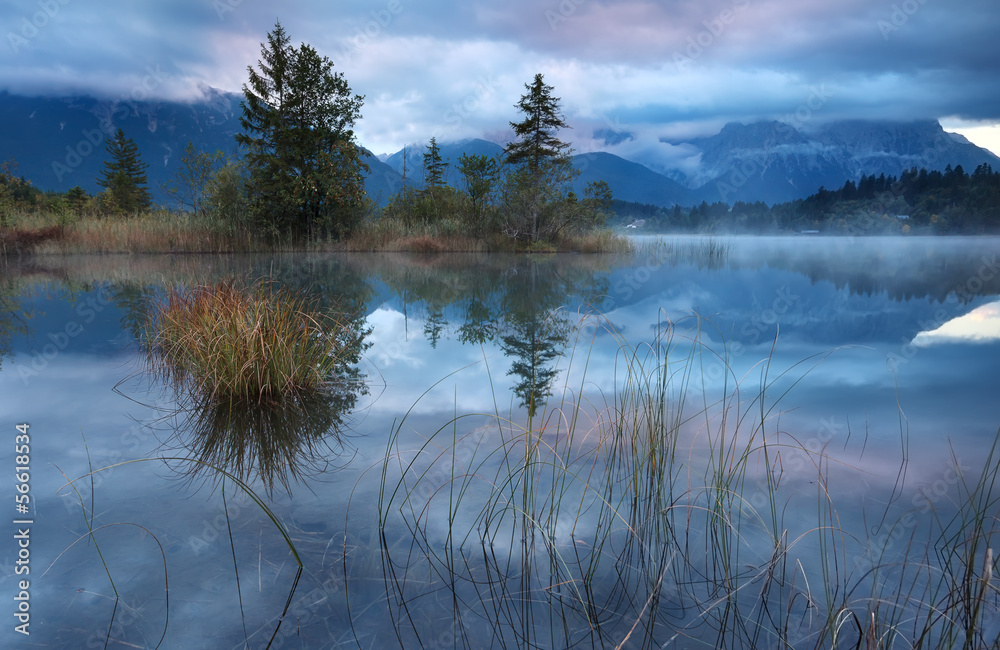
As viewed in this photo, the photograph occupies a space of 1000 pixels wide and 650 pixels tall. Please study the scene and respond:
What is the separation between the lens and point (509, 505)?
2.41 metres

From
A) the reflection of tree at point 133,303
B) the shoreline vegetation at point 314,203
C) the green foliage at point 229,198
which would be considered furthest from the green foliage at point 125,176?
the reflection of tree at point 133,303

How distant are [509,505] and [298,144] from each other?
2245 centimetres

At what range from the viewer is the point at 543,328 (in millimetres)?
6699

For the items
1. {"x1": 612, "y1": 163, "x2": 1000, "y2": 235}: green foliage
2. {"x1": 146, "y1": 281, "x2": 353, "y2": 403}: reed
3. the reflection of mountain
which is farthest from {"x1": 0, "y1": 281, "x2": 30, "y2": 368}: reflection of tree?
{"x1": 612, "y1": 163, "x2": 1000, "y2": 235}: green foliage

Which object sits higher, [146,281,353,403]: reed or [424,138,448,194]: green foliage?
[424,138,448,194]: green foliage

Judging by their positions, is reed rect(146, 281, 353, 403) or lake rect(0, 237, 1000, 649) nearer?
lake rect(0, 237, 1000, 649)

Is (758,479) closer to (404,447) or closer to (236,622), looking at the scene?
(404,447)

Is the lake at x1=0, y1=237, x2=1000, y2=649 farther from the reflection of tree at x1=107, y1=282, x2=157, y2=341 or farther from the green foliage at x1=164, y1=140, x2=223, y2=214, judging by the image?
the green foliage at x1=164, y1=140, x2=223, y2=214

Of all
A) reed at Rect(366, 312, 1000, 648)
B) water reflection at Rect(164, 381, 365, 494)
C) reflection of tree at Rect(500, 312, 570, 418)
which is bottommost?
reed at Rect(366, 312, 1000, 648)

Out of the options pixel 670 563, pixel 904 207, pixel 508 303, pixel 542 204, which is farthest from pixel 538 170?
pixel 904 207

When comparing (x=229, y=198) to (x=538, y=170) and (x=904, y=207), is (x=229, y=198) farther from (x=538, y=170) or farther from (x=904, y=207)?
(x=904, y=207)

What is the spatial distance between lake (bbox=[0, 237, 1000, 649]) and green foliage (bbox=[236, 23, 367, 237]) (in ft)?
55.8

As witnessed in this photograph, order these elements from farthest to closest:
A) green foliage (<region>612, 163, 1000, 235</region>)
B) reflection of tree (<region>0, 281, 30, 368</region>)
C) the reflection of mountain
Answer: green foliage (<region>612, 163, 1000, 235</region>)
reflection of tree (<region>0, 281, 30, 368</region>)
the reflection of mountain

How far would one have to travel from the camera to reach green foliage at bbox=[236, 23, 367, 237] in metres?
21.3
